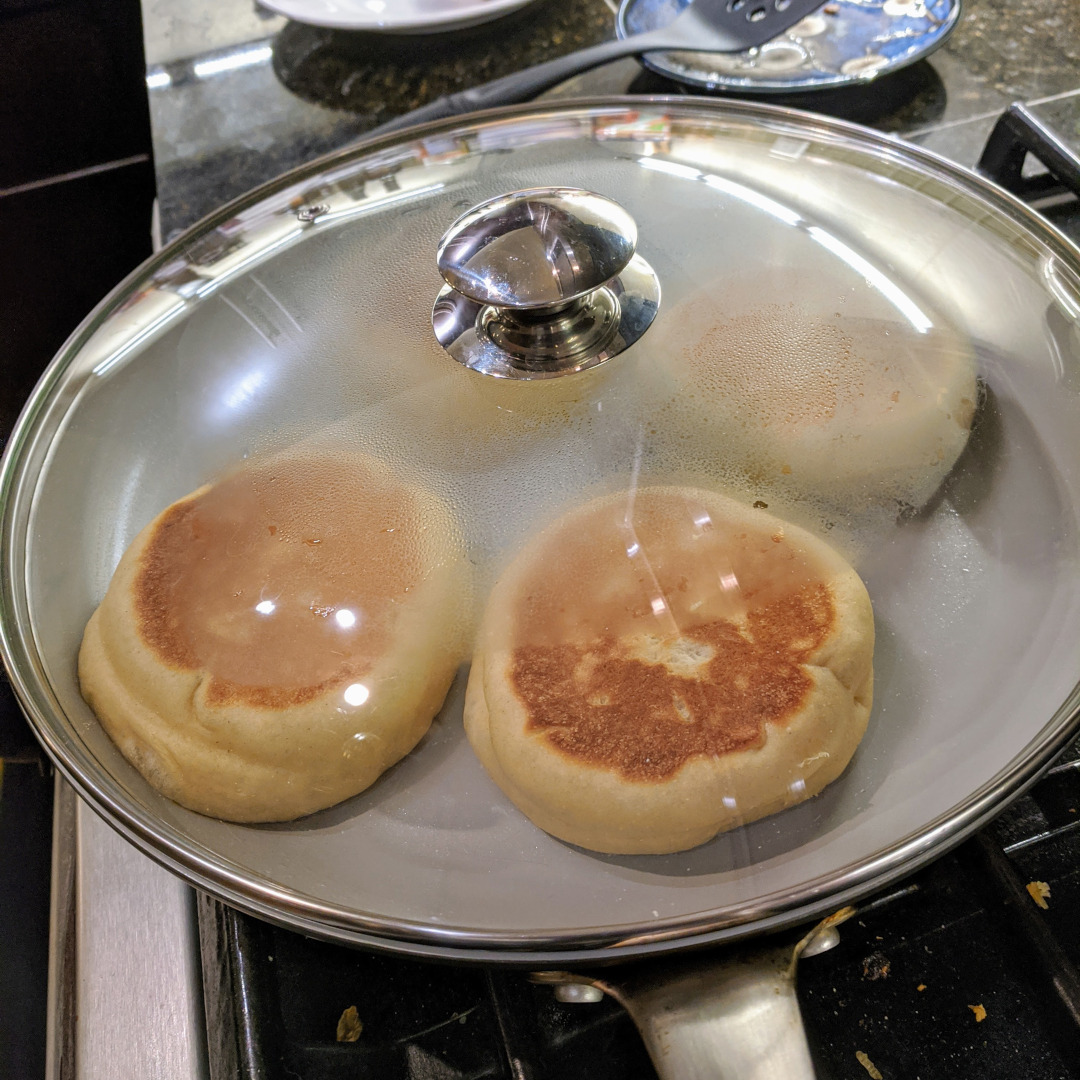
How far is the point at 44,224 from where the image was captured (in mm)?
1532

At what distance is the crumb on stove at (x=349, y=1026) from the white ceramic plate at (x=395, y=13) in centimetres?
134

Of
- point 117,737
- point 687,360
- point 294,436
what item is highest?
point 687,360

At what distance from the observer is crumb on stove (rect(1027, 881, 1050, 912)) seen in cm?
66

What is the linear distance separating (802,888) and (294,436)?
48 centimetres

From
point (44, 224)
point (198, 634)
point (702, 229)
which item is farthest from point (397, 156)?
point (44, 224)

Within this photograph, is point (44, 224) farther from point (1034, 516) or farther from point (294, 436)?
point (1034, 516)

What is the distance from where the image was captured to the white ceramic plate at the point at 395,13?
136 cm

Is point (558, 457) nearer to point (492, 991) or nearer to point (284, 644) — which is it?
point (284, 644)

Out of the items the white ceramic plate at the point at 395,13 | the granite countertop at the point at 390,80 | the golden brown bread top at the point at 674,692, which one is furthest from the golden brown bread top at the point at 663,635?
the white ceramic plate at the point at 395,13

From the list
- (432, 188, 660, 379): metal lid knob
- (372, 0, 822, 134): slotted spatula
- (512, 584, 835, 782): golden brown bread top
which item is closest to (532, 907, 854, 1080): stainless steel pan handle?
(512, 584, 835, 782): golden brown bread top

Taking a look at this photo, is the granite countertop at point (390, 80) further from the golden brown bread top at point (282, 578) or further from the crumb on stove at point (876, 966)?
the crumb on stove at point (876, 966)

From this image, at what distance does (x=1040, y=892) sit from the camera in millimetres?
670

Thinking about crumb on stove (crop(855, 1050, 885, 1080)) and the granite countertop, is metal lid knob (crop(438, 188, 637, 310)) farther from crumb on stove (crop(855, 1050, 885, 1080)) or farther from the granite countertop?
the granite countertop

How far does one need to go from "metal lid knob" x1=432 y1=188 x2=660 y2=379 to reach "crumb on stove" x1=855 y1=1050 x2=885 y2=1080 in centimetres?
54
